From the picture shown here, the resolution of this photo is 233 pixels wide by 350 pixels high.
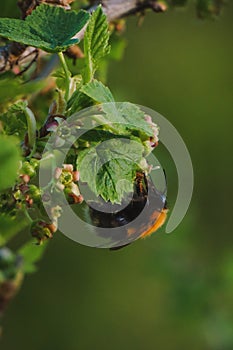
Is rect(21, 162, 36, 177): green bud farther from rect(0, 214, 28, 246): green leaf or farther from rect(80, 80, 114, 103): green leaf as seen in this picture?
rect(0, 214, 28, 246): green leaf

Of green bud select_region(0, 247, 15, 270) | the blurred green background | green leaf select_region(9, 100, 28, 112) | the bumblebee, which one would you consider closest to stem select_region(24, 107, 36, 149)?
green leaf select_region(9, 100, 28, 112)

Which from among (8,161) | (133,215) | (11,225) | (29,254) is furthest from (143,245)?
(8,161)

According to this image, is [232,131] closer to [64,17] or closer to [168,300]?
[168,300]

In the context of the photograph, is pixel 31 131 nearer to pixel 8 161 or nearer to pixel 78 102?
pixel 78 102

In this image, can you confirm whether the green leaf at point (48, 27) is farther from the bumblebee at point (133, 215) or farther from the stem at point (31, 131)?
the bumblebee at point (133, 215)

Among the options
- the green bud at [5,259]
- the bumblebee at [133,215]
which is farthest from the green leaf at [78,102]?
the green bud at [5,259]

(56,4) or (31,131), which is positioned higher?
(56,4)
